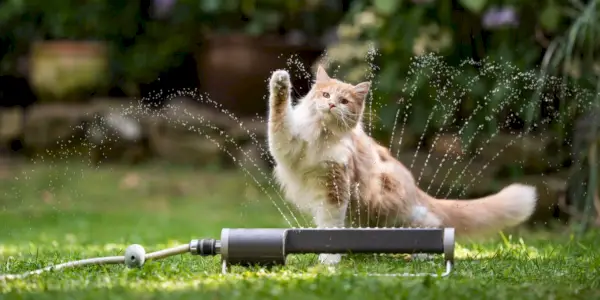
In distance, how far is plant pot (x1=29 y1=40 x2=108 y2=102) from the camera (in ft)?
25.2

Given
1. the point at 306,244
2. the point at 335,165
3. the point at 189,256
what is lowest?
the point at 189,256

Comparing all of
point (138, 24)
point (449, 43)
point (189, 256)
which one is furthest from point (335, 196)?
point (138, 24)

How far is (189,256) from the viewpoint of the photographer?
323 centimetres

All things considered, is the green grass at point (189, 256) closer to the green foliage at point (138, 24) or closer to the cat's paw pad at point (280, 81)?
the cat's paw pad at point (280, 81)

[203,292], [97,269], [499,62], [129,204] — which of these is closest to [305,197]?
[97,269]

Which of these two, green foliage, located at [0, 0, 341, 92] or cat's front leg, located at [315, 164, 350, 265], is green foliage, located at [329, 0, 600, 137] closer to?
green foliage, located at [0, 0, 341, 92]

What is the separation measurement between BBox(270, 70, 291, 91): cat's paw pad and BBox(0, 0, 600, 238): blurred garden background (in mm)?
1333

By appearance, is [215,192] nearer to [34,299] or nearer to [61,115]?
[61,115]

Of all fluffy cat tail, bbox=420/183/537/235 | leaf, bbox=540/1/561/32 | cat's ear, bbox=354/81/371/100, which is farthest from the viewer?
leaf, bbox=540/1/561/32

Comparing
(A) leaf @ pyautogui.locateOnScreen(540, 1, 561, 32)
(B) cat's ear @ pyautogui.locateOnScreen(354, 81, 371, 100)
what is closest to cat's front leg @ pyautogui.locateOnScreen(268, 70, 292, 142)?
(B) cat's ear @ pyautogui.locateOnScreen(354, 81, 371, 100)

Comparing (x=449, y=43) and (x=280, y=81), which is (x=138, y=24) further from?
(x=280, y=81)

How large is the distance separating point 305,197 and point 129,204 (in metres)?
3.02

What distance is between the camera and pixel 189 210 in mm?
5969

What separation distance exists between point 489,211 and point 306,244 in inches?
44.8
